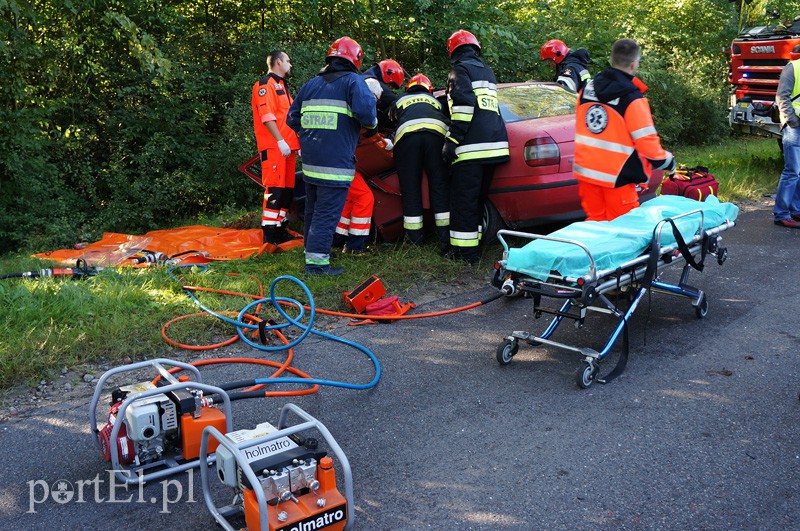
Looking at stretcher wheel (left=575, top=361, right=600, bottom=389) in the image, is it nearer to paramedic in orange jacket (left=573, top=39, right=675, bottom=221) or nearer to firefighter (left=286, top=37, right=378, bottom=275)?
paramedic in orange jacket (left=573, top=39, right=675, bottom=221)

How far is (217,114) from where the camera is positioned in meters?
10.3

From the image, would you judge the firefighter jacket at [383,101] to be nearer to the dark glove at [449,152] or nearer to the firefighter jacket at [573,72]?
the dark glove at [449,152]

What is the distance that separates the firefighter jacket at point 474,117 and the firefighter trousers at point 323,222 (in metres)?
1.09

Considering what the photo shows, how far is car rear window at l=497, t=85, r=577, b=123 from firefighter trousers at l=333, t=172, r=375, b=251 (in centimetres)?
146

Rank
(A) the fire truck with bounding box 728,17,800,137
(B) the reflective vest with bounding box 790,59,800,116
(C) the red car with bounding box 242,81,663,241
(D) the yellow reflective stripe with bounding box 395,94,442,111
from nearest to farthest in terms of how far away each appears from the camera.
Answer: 1. (C) the red car with bounding box 242,81,663,241
2. (D) the yellow reflective stripe with bounding box 395,94,442,111
3. (B) the reflective vest with bounding box 790,59,800,116
4. (A) the fire truck with bounding box 728,17,800,137

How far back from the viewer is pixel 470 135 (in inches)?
243

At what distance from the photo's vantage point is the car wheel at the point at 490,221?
6.62 m

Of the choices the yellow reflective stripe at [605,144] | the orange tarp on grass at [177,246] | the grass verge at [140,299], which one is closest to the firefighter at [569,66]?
the grass verge at [140,299]

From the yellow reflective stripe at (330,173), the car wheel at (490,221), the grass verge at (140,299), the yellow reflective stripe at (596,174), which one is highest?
the yellow reflective stripe at (330,173)

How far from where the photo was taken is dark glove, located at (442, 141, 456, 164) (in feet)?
20.4

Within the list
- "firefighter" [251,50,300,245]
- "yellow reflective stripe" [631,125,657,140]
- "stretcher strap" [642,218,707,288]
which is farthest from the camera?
"firefighter" [251,50,300,245]

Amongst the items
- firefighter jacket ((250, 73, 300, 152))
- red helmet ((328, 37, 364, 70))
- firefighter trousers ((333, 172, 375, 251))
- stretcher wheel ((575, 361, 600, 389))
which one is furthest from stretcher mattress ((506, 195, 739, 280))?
firefighter jacket ((250, 73, 300, 152))

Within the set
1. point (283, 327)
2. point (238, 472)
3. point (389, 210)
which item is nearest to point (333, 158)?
point (389, 210)

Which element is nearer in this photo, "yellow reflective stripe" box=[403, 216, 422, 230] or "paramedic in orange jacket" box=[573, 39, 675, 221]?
"paramedic in orange jacket" box=[573, 39, 675, 221]
